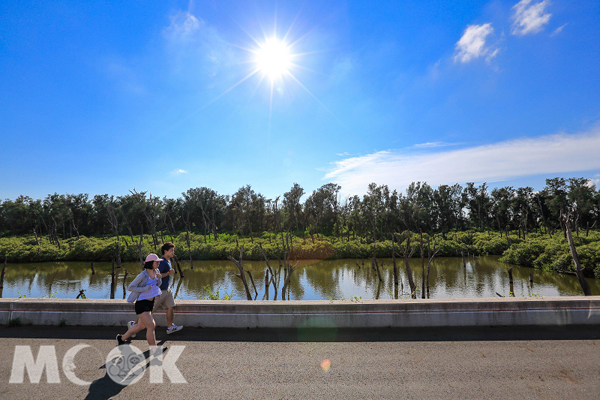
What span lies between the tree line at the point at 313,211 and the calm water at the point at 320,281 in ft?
85.4

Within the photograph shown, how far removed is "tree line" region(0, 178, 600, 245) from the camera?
64500mm

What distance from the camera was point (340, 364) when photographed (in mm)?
4582

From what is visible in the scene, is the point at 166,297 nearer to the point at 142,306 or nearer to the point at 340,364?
the point at 142,306

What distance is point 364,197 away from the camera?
66375 millimetres

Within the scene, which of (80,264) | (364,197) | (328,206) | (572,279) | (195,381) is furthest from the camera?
(328,206)

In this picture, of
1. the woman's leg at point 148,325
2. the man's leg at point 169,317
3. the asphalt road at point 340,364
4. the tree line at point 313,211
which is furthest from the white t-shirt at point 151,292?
the tree line at point 313,211

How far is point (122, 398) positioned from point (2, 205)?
10130 centimetres

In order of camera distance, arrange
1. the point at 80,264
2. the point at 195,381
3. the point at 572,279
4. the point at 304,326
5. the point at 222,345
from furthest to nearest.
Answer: the point at 80,264 < the point at 572,279 < the point at 304,326 < the point at 222,345 < the point at 195,381

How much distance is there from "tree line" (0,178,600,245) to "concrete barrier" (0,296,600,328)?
181ft

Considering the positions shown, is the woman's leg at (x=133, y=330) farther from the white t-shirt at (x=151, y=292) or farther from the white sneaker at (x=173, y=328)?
the white sneaker at (x=173, y=328)

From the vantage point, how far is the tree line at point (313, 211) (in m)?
64.5

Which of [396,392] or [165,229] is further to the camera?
[165,229]

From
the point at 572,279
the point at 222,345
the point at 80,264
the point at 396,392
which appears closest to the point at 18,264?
the point at 80,264

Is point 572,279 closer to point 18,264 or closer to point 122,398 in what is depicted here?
point 122,398
